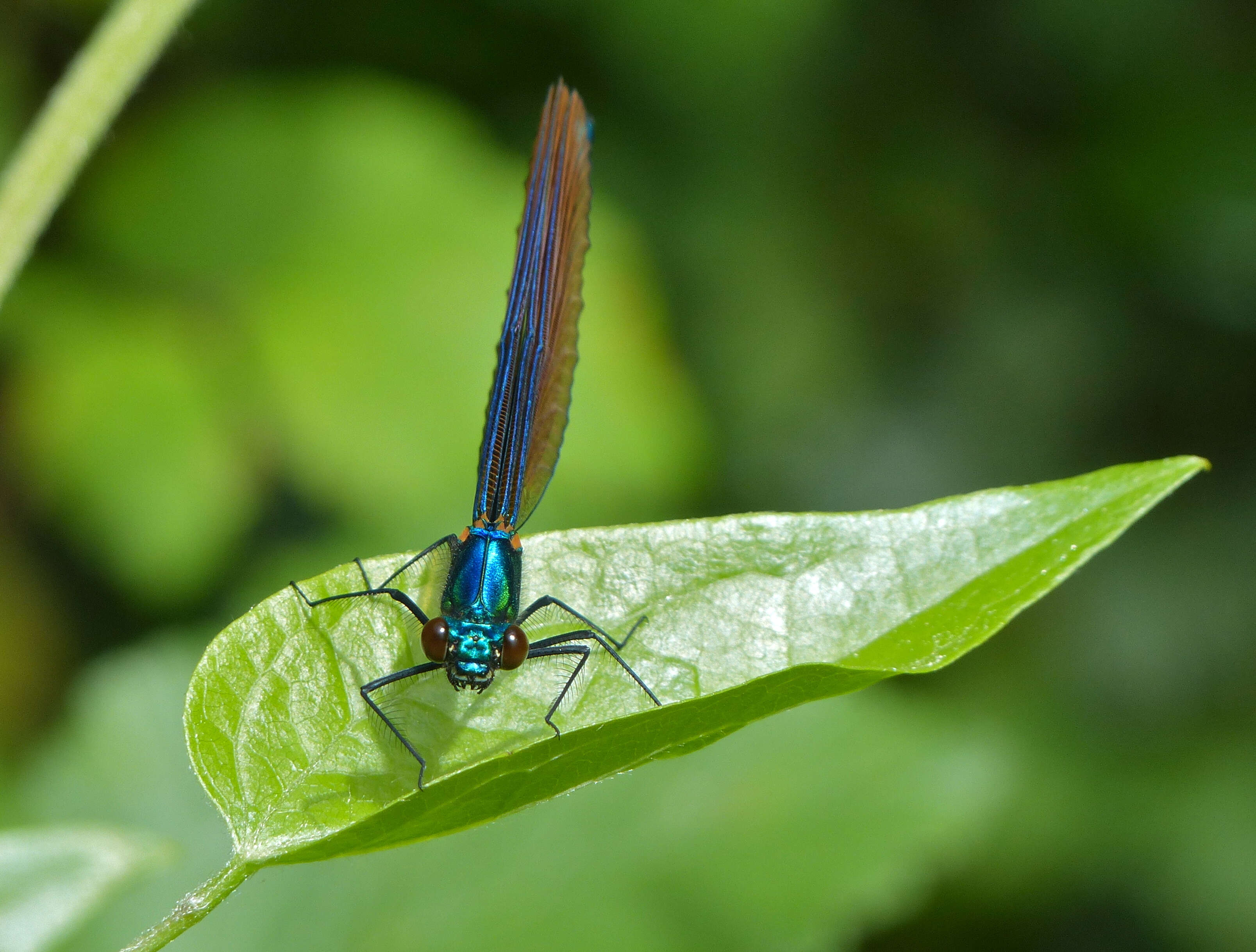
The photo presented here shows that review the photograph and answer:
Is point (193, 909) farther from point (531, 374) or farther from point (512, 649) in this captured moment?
point (531, 374)

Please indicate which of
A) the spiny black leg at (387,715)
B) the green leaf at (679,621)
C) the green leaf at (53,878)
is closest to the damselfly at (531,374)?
the spiny black leg at (387,715)

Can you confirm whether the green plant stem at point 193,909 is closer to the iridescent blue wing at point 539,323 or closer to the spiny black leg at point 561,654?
the spiny black leg at point 561,654

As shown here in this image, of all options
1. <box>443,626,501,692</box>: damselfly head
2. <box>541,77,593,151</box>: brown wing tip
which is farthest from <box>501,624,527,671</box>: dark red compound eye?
<box>541,77,593,151</box>: brown wing tip

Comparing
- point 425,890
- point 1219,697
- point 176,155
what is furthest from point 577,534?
point 1219,697

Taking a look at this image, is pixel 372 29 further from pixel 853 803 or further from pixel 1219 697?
pixel 1219 697

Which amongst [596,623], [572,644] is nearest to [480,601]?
[572,644]

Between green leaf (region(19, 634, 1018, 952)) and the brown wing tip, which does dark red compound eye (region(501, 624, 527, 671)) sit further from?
the brown wing tip

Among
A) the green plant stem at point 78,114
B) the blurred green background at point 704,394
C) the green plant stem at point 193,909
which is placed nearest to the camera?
the green plant stem at point 193,909
